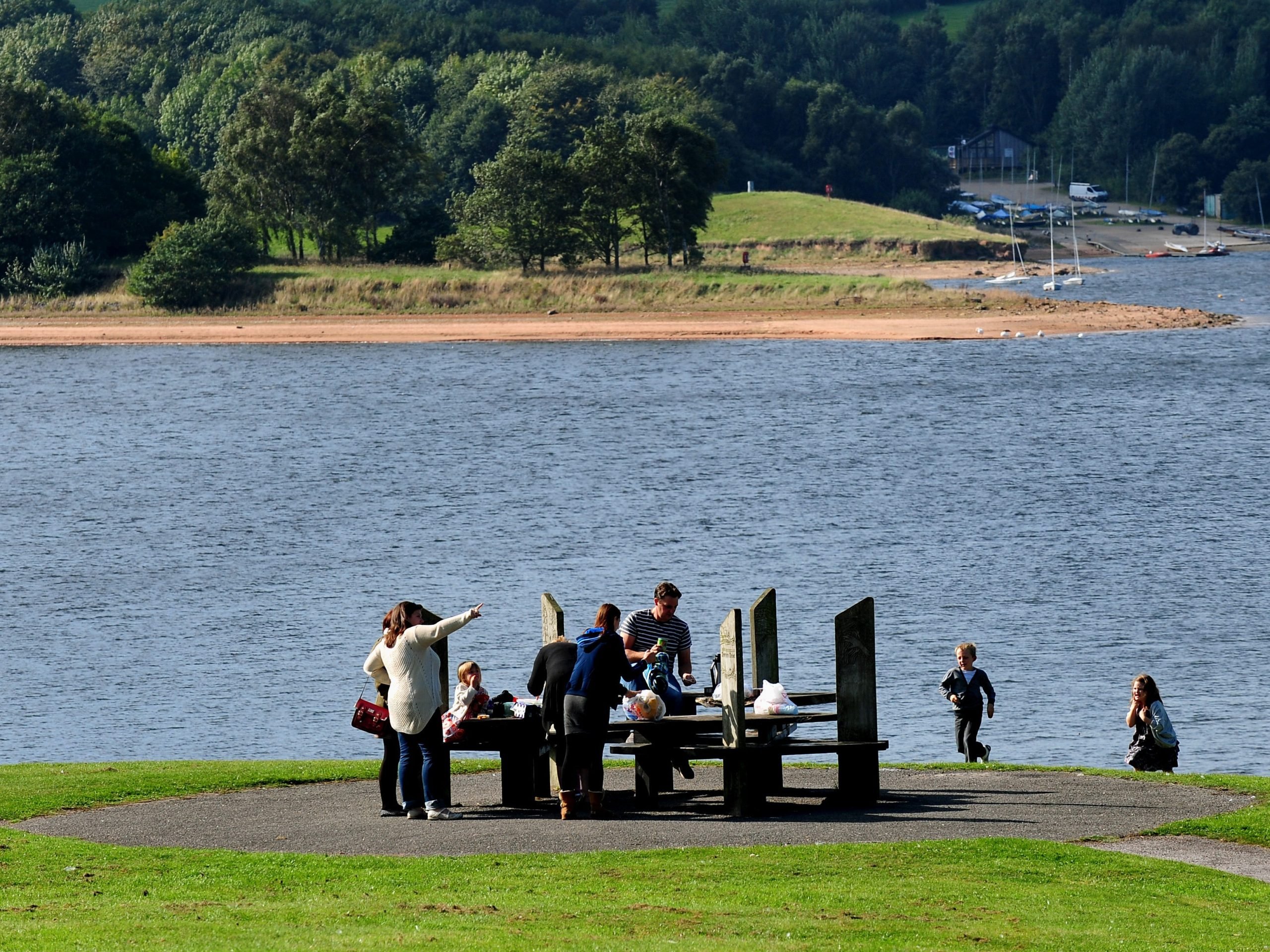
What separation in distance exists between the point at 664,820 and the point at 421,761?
227 centimetres

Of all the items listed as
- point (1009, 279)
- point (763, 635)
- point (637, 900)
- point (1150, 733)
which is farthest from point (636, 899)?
point (1009, 279)

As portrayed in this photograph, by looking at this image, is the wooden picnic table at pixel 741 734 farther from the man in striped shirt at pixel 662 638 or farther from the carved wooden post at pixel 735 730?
the man in striped shirt at pixel 662 638

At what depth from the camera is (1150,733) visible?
19516 millimetres

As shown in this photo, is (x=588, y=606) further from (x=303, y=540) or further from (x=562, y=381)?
(x=562, y=381)

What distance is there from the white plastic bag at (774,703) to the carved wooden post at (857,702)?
1.68 ft

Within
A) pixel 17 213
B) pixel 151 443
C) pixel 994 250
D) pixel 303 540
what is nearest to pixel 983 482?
pixel 303 540

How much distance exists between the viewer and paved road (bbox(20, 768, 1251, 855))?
15359 millimetres

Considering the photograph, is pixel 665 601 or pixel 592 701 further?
pixel 665 601

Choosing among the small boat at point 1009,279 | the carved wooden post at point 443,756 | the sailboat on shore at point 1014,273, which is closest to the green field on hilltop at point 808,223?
the sailboat on shore at point 1014,273

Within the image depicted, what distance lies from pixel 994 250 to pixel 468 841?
15301 centimetres

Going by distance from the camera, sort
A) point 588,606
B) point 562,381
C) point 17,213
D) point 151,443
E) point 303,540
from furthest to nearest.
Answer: point 17,213 < point 562,381 < point 151,443 < point 303,540 < point 588,606

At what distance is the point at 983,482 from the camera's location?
55094 millimetres

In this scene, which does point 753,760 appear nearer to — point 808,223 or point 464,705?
point 464,705

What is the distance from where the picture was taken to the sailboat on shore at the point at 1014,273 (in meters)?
138
